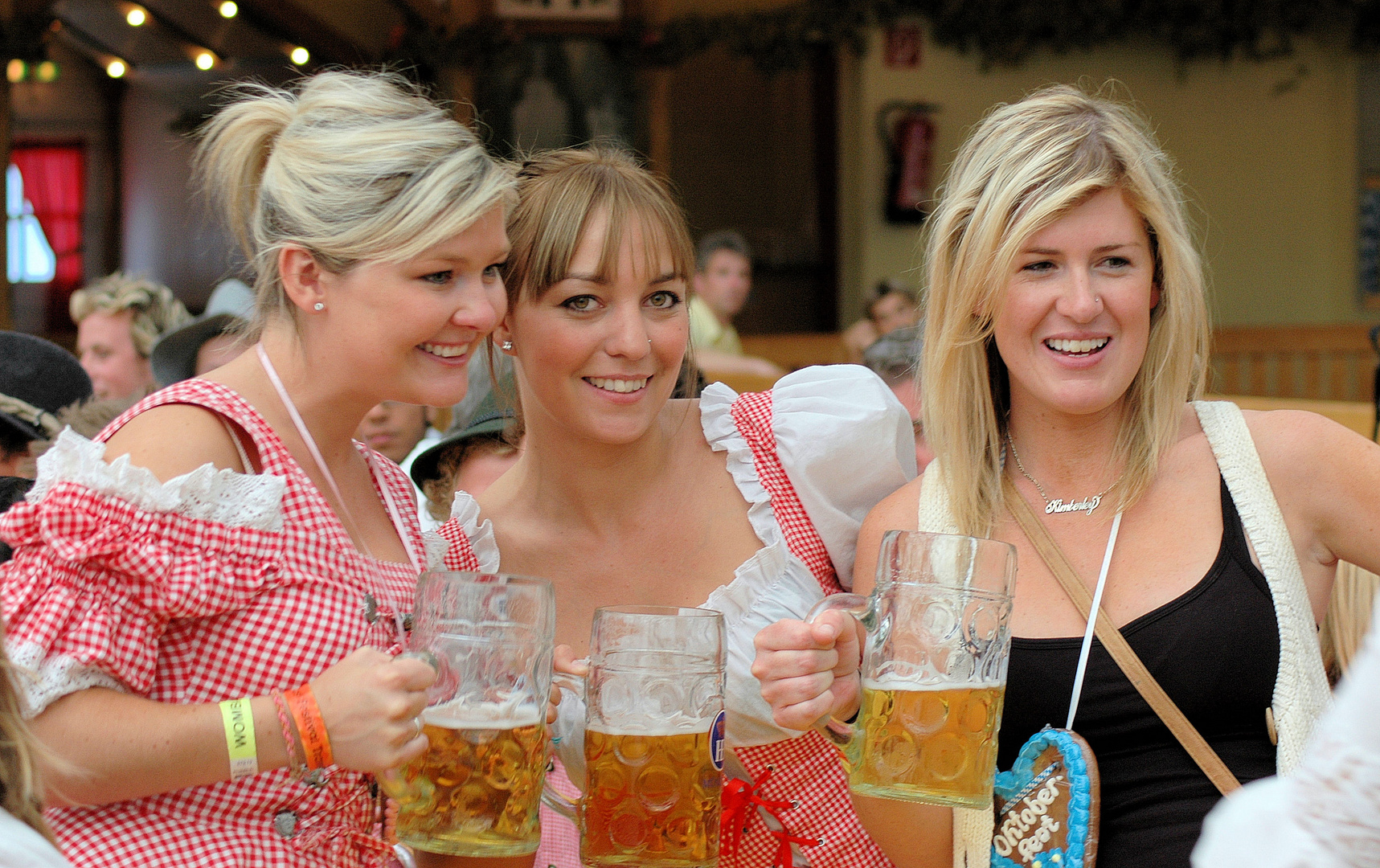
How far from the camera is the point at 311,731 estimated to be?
1.06 meters

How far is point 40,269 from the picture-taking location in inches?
356

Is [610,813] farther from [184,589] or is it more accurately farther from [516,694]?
[184,589]

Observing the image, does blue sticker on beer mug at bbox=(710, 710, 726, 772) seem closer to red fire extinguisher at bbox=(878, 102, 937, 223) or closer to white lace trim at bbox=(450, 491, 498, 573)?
white lace trim at bbox=(450, 491, 498, 573)

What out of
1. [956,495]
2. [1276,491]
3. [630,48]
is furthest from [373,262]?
[630,48]

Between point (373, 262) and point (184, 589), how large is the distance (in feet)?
1.15

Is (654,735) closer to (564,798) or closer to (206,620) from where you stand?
(564,798)

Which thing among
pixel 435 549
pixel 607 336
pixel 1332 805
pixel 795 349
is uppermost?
pixel 607 336

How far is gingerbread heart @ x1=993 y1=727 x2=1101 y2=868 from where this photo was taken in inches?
51.0

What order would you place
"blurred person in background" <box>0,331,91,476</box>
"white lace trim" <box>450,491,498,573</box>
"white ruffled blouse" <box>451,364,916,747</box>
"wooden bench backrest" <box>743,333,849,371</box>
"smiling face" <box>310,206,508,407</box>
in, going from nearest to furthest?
1. "smiling face" <box>310,206,508,407</box>
2. "white ruffled blouse" <box>451,364,916,747</box>
3. "white lace trim" <box>450,491,498,573</box>
4. "blurred person in background" <box>0,331,91,476</box>
5. "wooden bench backrest" <box>743,333,849,371</box>

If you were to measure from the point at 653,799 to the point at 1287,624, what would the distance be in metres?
0.70

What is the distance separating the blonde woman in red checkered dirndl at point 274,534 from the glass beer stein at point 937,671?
410 mm

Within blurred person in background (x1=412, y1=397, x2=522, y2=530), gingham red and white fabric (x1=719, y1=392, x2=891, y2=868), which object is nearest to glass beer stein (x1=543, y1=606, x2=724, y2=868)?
gingham red and white fabric (x1=719, y1=392, x2=891, y2=868)

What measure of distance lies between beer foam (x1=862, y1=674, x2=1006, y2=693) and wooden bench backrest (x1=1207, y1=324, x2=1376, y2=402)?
6.94 m

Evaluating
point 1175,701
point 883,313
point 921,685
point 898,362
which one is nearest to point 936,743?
point 921,685
